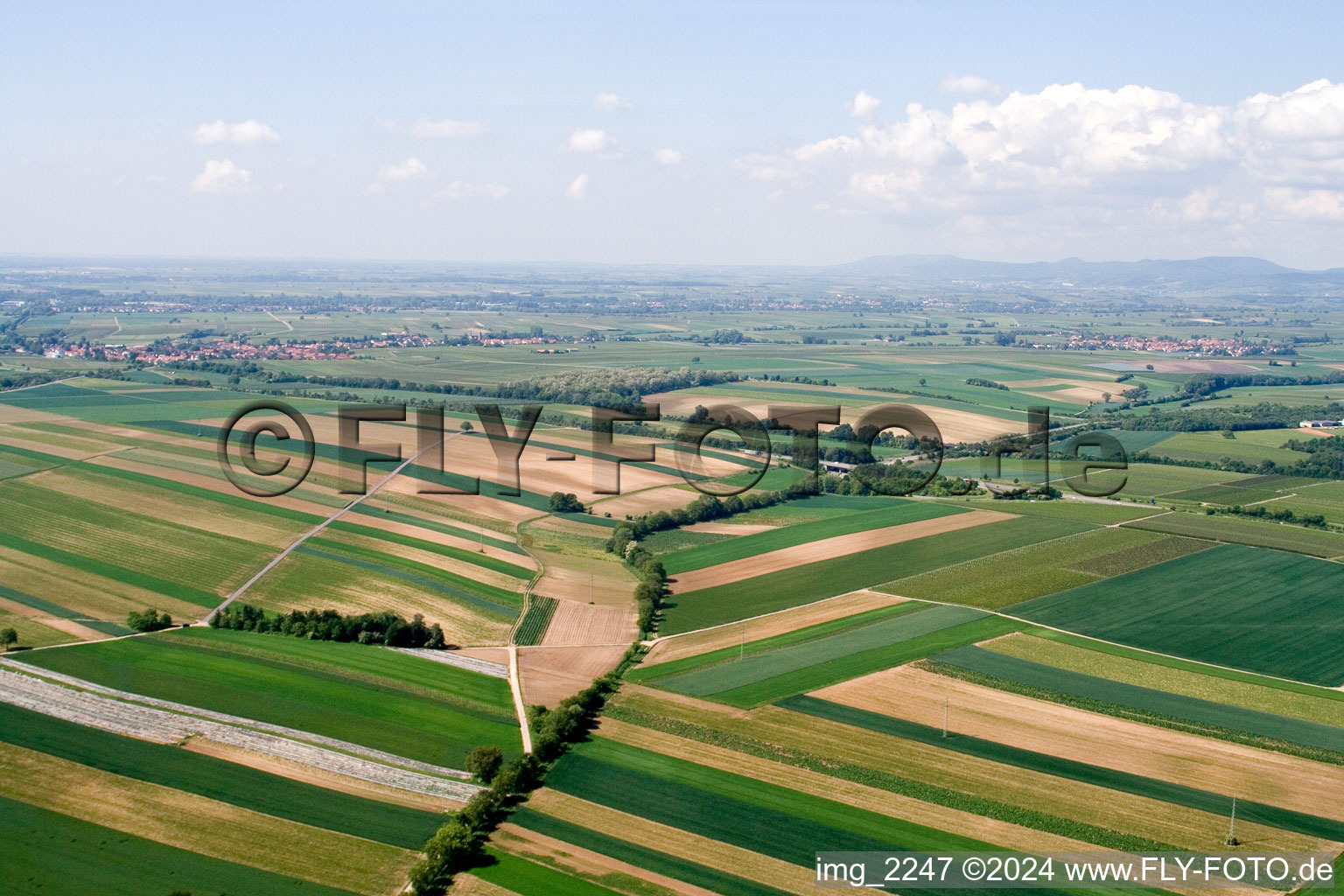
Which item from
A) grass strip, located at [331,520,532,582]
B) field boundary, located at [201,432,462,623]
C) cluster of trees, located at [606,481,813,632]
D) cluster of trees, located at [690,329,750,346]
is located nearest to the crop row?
field boundary, located at [201,432,462,623]

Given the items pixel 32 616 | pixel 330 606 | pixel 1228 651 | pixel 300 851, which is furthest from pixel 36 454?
pixel 1228 651

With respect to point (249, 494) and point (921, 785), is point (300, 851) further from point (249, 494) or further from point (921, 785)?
point (249, 494)

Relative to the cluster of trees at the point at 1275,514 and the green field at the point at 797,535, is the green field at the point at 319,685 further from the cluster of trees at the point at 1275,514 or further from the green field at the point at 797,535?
the cluster of trees at the point at 1275,514

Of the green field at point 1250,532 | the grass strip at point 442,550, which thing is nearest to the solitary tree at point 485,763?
the grass strip at point 442,550

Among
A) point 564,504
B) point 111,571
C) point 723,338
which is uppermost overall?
point 723,338

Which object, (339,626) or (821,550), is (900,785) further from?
(821,550)

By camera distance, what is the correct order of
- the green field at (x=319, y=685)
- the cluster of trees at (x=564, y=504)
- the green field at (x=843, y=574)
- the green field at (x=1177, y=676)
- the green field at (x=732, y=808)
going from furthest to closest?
the cluster of trees at (x=564, y=504) < the green field at (x=843, y=574) < the green field at (x=1177, y=676) < the green field at (x=319, y=685) < the green field at (x=732, y=808)

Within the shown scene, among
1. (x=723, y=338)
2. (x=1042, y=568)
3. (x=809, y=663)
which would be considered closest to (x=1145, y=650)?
(x=1042, y=568)
